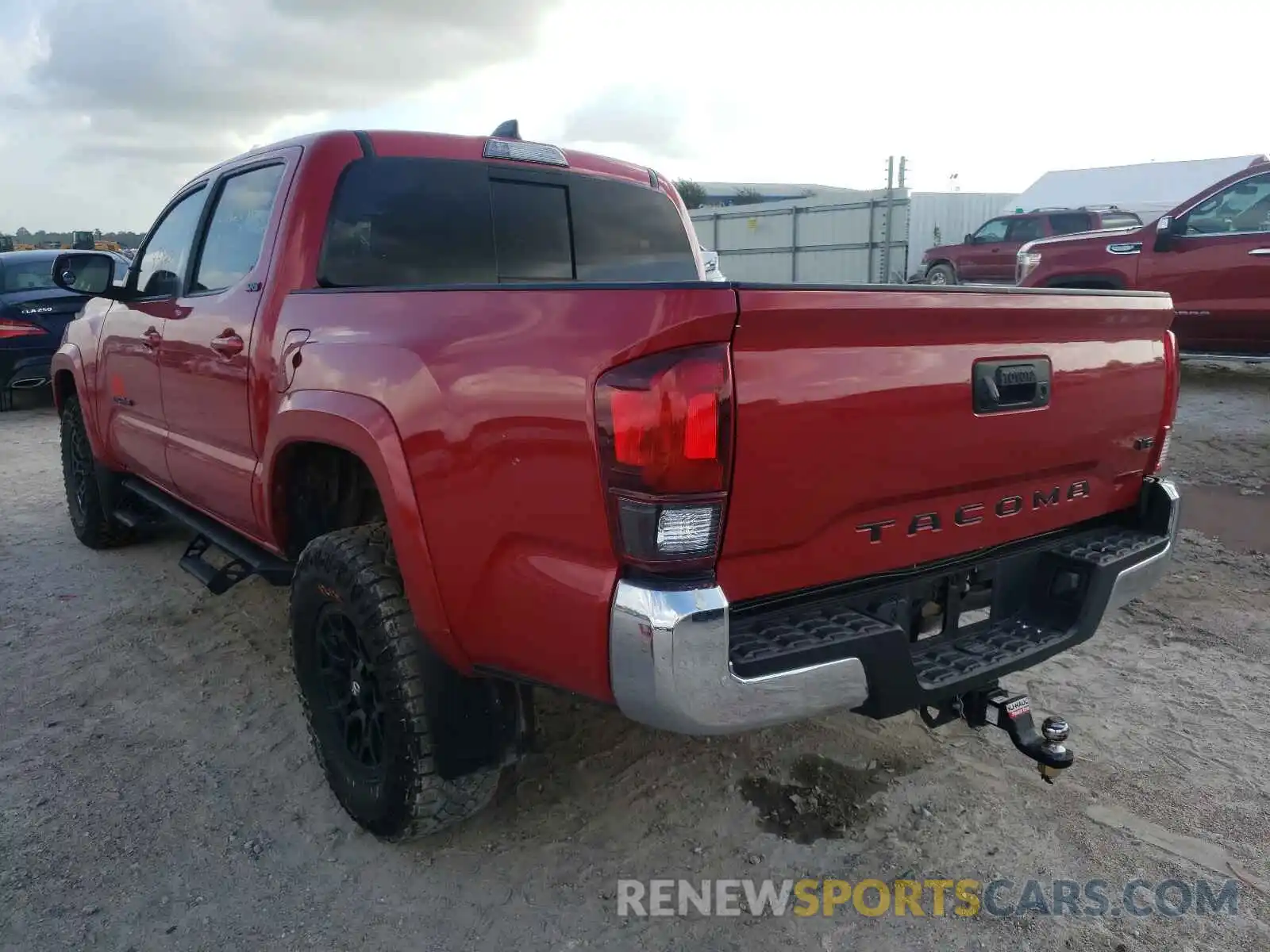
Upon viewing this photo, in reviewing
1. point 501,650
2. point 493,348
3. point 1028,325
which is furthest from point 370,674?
point 1028,325

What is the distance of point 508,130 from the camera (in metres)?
3.75

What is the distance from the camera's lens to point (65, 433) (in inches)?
216

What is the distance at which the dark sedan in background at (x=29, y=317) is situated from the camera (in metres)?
10.6

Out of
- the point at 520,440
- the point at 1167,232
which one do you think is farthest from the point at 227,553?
the point at 1167,232

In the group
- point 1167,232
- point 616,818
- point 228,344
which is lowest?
point 616,818

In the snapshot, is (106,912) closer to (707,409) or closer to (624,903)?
(624,903)

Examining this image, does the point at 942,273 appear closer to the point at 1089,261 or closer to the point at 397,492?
the point at 1089,261

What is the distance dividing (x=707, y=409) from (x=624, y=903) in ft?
4.54

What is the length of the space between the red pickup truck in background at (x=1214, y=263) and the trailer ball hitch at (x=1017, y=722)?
6668 millimetres

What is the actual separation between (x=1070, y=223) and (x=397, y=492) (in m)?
17.0

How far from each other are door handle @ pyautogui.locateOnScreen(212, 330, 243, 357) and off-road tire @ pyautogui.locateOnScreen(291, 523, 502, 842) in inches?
33.8

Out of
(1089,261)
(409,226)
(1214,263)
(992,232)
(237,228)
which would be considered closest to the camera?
(409,226)

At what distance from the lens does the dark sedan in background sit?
10.6m

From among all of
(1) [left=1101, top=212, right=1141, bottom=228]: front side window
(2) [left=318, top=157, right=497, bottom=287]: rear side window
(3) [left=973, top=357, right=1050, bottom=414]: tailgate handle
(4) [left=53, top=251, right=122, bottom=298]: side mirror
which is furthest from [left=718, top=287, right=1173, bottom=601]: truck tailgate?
(1) [left=1101, top=212, right=1141, bottom=228]: front side window
